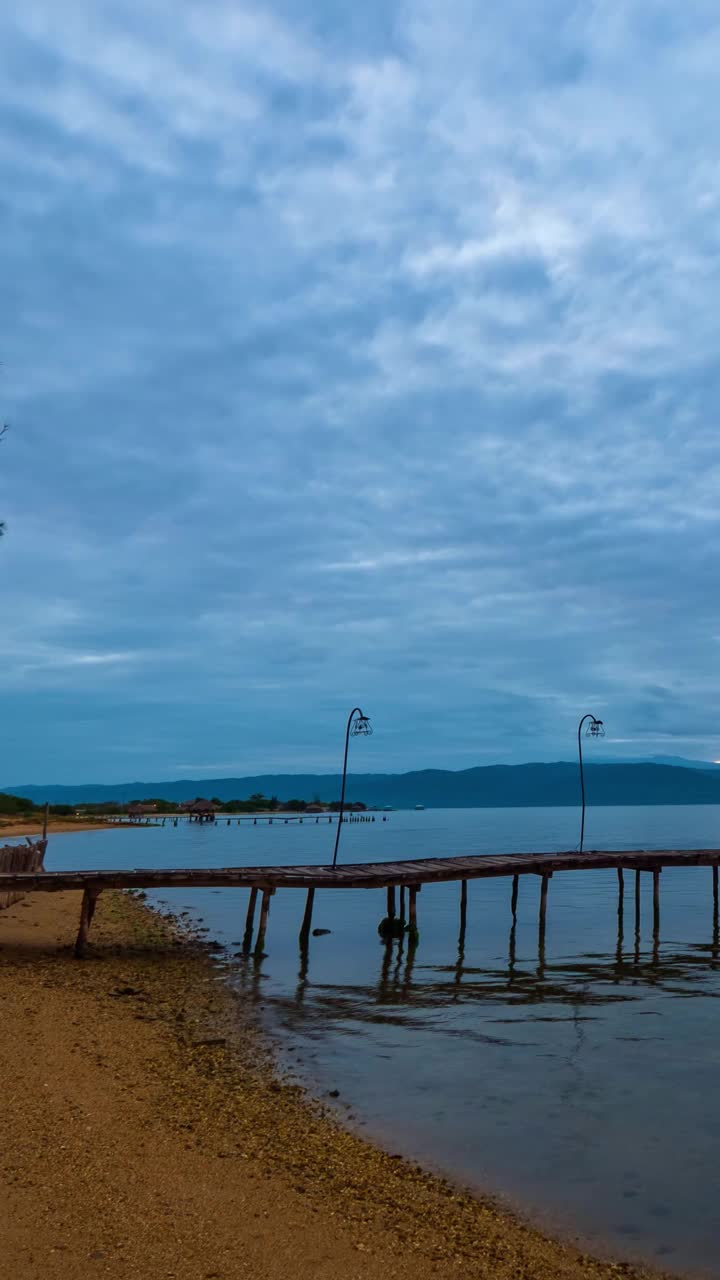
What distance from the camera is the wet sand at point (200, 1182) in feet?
24.9

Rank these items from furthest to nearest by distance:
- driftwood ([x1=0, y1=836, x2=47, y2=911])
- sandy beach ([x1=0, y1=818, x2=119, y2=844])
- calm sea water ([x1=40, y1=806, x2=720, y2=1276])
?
sandy beach ([x1=0, y1=818, x2=119, y2=844]) → driftwood ([x1=0, y1=836, x2=47, y2=911]) → calm sea water ([x1=40, y1=806, x2=720, y2=1276])

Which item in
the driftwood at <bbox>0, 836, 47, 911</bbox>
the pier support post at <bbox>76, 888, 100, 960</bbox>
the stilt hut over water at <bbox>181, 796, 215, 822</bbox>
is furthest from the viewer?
the stilt hut over water at <bbox>181, 796, 215, 822</bbox>

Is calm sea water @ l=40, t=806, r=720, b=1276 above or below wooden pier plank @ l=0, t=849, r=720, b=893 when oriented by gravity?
below

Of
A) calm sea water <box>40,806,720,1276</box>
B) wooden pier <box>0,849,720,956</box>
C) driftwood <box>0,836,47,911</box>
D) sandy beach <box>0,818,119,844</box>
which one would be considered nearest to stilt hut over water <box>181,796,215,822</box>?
sandy beach <box>0,818,119,844</box>

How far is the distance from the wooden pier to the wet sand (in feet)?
23.5

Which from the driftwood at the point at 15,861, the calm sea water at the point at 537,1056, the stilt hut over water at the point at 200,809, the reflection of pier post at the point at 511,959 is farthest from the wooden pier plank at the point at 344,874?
the stilt hut over water at the point at 200,809

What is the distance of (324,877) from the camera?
25.6 meters

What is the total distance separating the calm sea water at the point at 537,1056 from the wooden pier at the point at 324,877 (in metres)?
1.56

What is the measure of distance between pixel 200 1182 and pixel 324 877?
1649cm

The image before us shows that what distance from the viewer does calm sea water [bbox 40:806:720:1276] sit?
1049 cm

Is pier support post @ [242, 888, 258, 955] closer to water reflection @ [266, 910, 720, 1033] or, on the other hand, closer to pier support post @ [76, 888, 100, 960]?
water reflection @ [266, 910, 720, 1033]

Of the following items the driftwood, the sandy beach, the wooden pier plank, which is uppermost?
the wooden pier plank

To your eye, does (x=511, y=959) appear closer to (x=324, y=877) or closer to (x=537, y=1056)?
(x=324, y=877)

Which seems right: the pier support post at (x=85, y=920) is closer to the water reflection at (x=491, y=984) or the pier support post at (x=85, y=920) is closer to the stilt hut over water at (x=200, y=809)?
the water reflection at (x=491, y=984)
